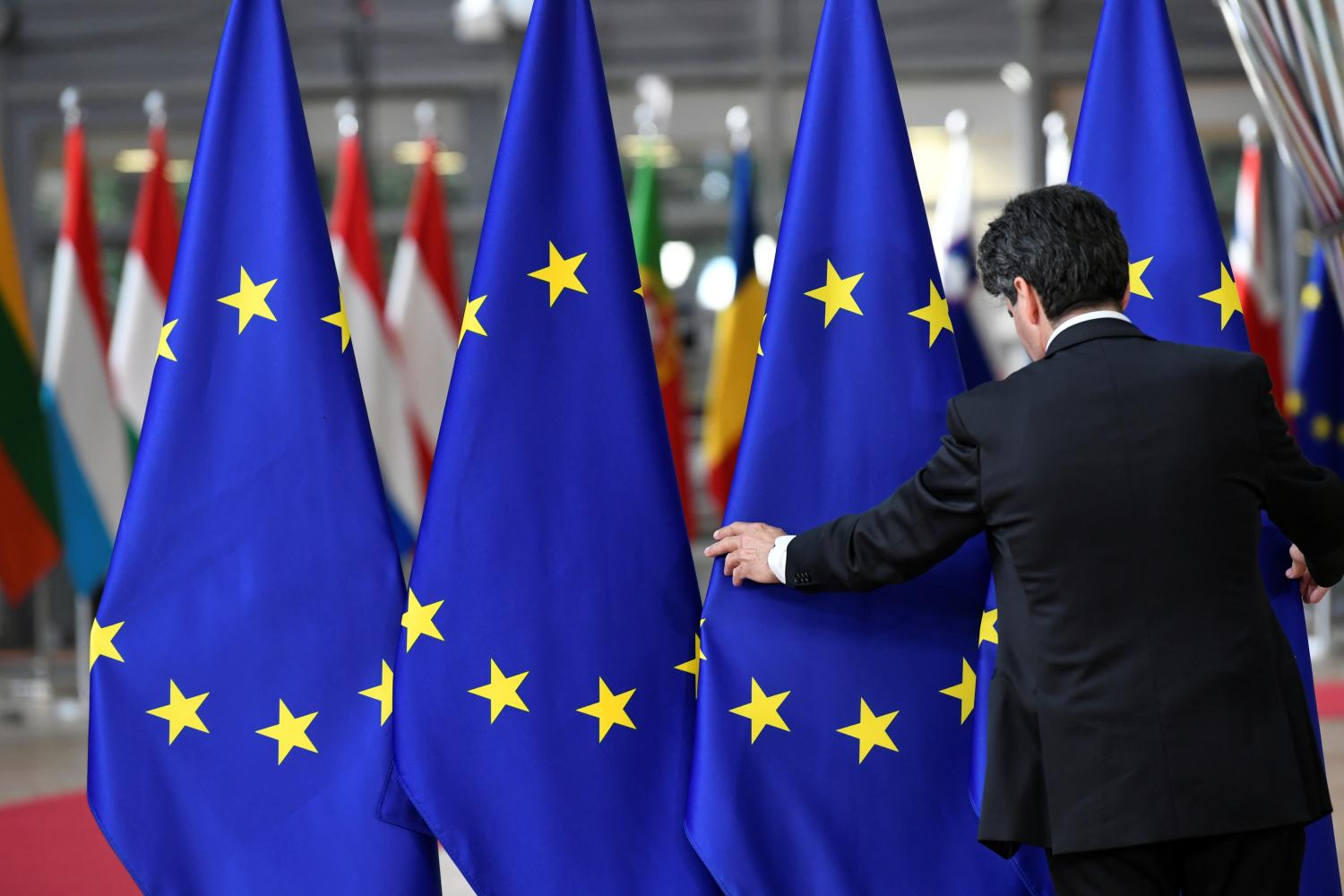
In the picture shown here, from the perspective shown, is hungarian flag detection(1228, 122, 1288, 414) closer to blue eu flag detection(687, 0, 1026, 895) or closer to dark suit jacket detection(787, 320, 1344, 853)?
blue eu flag detection(687, 0, 1026, 895)

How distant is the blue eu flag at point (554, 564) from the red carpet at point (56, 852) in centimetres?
145

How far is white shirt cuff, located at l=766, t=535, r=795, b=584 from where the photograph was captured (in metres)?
2.15

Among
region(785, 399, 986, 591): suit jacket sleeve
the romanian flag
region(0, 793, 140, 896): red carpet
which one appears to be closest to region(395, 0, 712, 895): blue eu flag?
region(785, 399, 986, 591): suit jacket sleeve

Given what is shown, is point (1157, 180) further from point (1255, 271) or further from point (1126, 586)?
point (1255, 271)

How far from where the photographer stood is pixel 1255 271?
728 centimetres

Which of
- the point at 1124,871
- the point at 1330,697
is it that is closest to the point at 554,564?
the point at 1124,871

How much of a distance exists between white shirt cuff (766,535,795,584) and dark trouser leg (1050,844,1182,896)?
0.56 metres

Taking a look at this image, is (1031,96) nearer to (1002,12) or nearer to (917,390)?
(1002,12)

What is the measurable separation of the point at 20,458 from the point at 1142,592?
16.5 feet

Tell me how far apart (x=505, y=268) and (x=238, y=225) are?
43 centimetres

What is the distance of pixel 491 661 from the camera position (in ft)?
7.42

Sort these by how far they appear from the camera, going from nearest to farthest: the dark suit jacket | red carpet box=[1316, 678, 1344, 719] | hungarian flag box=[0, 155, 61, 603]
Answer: the dark suit jacket < red carpet box=[1316, 678, 1344, 719] < hungarian flag box=[0, 155, 61, 603]

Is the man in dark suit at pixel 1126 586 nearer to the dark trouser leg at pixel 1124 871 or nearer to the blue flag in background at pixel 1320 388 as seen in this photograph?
the dark trouser leg at pixel 1124 871

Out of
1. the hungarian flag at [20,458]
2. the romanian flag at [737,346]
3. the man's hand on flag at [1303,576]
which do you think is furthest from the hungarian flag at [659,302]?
the man's hand on flag at [1303,576]
